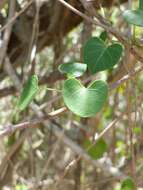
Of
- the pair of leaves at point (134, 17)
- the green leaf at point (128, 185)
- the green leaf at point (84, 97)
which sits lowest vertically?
the green leaf at point (128, 185)

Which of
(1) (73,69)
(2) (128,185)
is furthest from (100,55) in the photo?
(2) (128,185)

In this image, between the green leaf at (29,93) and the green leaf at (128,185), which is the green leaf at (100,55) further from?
the green leaf at (128,185)

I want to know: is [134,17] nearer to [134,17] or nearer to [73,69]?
[134,17]

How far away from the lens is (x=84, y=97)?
0.67 meters

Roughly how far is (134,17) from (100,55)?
0.24ft

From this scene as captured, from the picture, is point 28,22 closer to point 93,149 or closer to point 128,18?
point 93,149

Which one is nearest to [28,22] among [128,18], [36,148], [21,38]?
[21,38]

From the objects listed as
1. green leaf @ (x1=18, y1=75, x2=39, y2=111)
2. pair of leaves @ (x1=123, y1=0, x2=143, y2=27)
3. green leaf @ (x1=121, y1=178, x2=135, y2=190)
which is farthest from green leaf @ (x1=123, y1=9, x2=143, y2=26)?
green leaf @ (x1=121, y1=178, x2=135, y2=190)

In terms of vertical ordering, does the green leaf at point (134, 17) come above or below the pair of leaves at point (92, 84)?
above

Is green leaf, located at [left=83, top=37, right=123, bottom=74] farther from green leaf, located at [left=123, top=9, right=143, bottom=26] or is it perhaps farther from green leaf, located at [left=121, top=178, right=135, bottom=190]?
green leaf, located at [left=121, top=178, right=135, bottom=190]

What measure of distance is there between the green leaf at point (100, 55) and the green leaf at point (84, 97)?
4 centimetres

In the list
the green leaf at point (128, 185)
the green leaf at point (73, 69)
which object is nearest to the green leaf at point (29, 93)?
the green leaf at point (73, 69)

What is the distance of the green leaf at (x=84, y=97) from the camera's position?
2.12 ft

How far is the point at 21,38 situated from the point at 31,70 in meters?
0.14
